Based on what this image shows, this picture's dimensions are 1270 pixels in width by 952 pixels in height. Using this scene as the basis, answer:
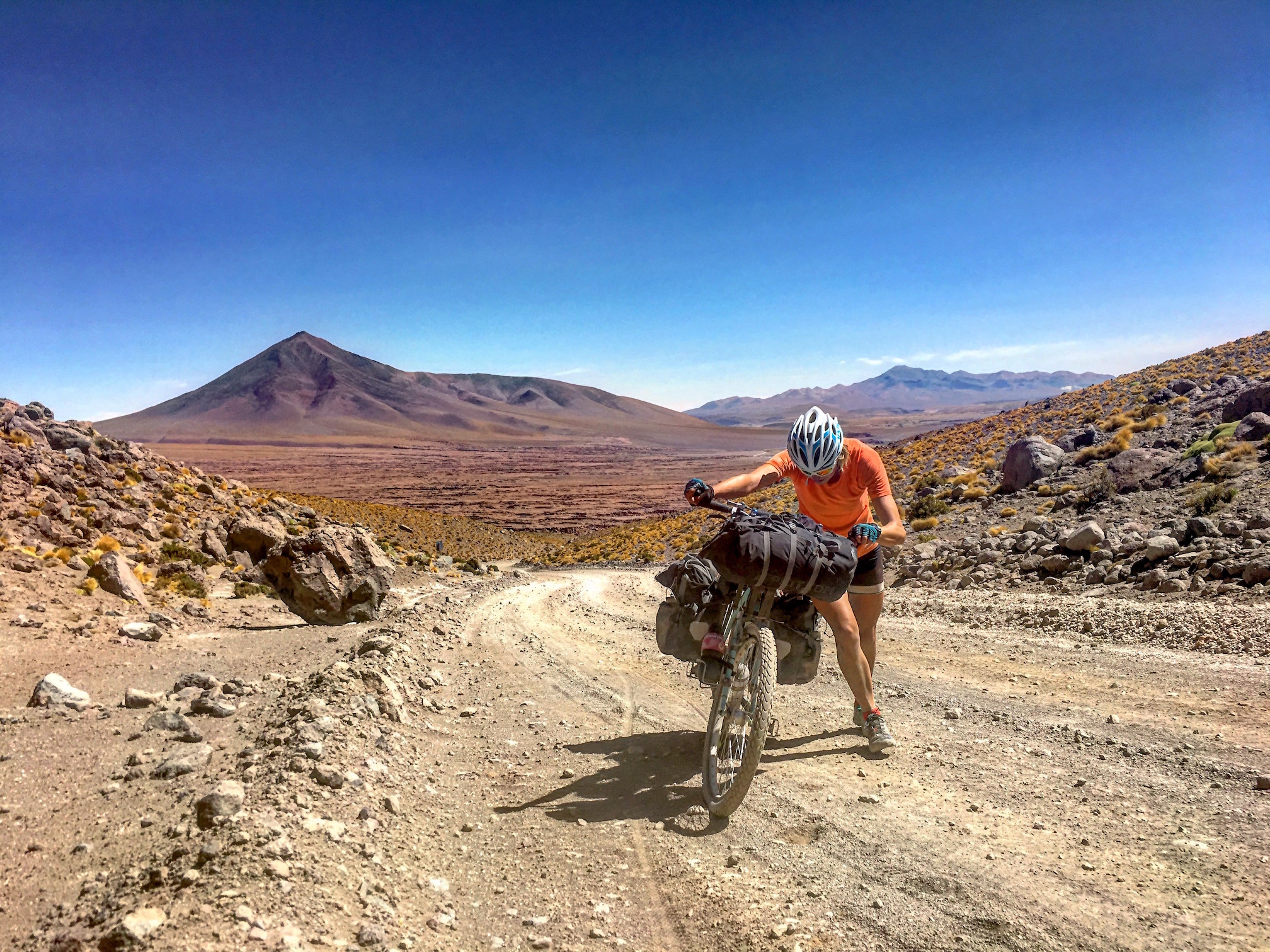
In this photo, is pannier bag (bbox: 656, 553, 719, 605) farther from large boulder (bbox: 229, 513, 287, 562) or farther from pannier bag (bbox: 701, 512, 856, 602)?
large boulder (bbox: 229, 513, 287, 562)

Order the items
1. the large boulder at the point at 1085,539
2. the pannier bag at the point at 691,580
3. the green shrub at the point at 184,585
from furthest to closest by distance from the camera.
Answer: the large boulder at the point at 1085,539 < the green shrub at the point at 184,585 < the pannier bag at the point at 691,580

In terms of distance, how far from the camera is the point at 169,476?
1450cm

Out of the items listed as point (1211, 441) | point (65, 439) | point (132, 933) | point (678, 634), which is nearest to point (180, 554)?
point (65, 439)

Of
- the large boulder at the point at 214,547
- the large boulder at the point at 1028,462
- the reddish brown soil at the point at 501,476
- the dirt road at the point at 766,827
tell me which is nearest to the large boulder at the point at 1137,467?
the large boulder at the point at 1028,462

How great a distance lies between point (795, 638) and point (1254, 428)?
1582cm

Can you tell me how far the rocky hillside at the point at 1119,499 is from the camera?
1013 cm

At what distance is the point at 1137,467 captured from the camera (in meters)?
15.5

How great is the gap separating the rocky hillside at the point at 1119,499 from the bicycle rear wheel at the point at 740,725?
5640mm

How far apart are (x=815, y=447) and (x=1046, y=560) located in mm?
9432

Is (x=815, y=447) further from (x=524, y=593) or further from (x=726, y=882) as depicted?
(x=524, y=593)

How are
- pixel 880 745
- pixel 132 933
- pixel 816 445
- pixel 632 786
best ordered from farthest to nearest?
pixel 880 745
pixel 816 445
pixel 632 786
pixel 132 933

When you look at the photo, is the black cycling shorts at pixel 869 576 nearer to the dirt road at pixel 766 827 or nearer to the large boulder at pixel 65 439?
the dirt road at pixel 766 827

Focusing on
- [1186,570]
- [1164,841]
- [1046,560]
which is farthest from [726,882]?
[1046,560]

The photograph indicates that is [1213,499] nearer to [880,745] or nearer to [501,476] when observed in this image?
[880,745]
